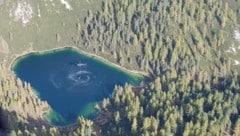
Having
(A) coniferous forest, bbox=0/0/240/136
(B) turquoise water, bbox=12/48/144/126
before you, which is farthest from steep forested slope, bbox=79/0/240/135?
(B) turquoise water, bbox=12/48/144/126

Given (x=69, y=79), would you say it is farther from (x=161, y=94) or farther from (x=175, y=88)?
(x=175, y=88)

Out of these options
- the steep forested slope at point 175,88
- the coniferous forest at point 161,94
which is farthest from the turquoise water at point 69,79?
the steep forested slope at point 175,88

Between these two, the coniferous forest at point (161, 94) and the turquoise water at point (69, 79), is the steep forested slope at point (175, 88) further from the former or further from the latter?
the turquoise water at point (69, 79)

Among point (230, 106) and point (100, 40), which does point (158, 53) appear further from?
point (230, 106)

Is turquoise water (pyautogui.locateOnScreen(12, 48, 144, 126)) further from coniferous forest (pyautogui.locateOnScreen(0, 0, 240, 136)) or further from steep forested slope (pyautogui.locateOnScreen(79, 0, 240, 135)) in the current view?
steep forested slope (pyautogui.locateOnScreen(79, 0, 240, 135))

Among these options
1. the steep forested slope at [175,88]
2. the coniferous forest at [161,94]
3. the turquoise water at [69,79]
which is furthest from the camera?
the turquoise water at [69,79]

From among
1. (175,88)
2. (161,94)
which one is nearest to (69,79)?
(161,94)
